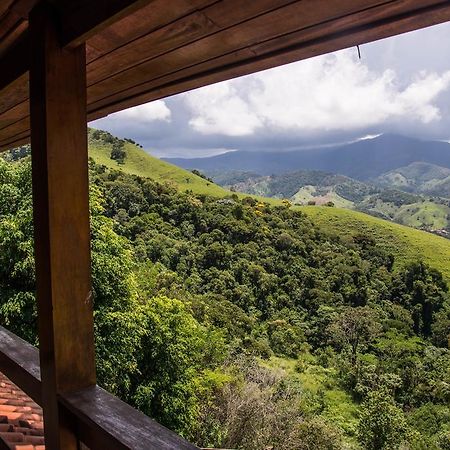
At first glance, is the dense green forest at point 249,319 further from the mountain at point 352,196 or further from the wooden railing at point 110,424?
the mountain at point 352,196

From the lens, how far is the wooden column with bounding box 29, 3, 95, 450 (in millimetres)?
1077

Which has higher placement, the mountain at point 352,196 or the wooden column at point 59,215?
the mountain at point 352,196

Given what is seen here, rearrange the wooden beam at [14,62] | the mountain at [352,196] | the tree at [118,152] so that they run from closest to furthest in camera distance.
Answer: the wooden beam at [14,62] < the tree at [118,152] < the mountain at [352,196]

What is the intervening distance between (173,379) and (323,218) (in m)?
35.1

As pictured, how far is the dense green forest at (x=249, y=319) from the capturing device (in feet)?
32.6

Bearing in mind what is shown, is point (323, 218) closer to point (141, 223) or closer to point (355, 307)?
point (355, 307)

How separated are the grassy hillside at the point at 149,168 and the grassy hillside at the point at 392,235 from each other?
35.3ft

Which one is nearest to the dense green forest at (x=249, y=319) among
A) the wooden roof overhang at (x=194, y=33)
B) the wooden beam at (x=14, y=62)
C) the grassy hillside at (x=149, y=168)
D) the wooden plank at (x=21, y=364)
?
the grassy hillside at (x=149, y=168)

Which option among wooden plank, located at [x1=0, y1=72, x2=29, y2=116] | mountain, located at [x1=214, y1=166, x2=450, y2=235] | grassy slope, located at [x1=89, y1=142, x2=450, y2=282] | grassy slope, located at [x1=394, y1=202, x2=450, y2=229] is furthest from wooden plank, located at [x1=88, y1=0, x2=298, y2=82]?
grassy slope, located at [x1=394, y1=202, x2=450, y2=229]

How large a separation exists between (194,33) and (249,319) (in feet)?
90.6

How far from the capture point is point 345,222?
43.9 metres

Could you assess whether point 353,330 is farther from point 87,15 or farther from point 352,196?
point 352,196

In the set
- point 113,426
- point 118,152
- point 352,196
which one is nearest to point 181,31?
point 113,426

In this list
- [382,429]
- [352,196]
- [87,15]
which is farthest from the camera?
[352,196]
